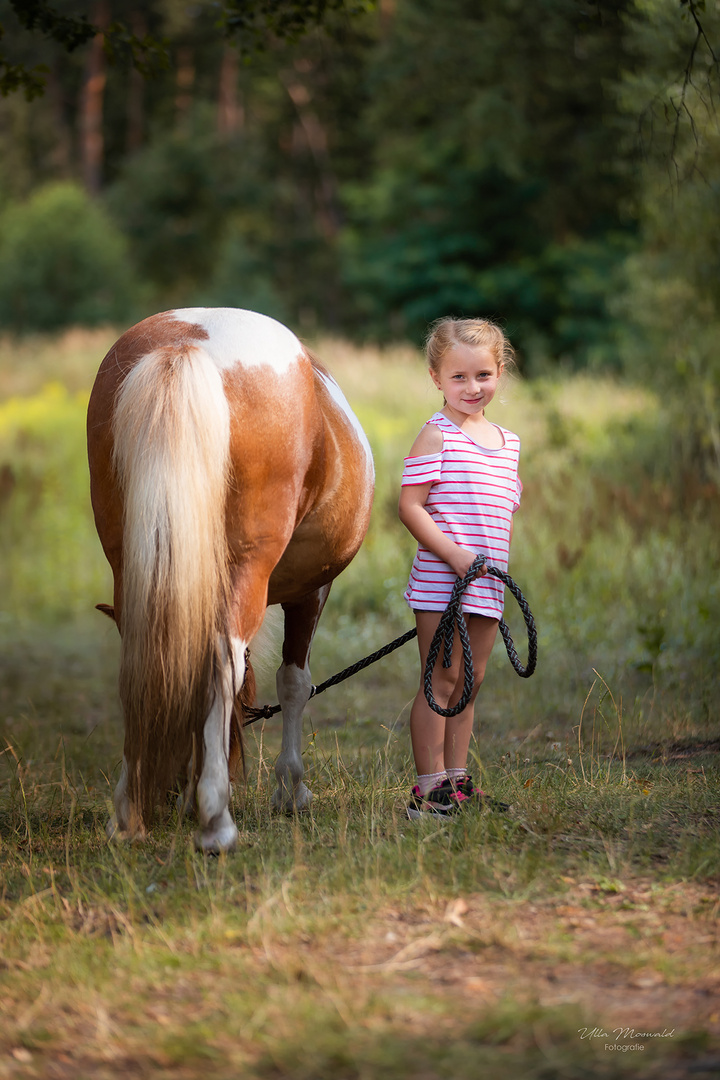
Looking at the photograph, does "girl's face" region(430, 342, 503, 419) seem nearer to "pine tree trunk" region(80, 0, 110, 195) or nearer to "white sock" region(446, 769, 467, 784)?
"white sock" region(446, 769, 467, 784)

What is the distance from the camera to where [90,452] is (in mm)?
3197

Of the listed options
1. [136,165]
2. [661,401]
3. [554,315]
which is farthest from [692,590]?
[136,165]

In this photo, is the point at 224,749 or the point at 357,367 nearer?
the point at 224,749

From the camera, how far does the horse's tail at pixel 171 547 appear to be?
275 centimetres

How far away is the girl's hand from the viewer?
317cm

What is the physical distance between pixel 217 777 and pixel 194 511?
2.45 feet

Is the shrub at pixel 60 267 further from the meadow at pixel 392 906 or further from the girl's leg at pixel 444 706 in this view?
the girl's leg at pixel 444 706

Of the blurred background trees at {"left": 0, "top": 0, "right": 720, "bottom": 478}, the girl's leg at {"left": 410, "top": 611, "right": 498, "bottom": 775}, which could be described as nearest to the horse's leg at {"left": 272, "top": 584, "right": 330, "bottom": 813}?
the girl's leg at {"left": 410, "top": 611, "right": 498, "bottom": 775}

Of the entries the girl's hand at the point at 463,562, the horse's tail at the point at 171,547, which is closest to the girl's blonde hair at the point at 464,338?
the girl's hand at the point at 463,562

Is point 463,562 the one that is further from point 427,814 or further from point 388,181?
point 388,181

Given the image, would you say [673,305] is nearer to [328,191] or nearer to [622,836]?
[622,836]

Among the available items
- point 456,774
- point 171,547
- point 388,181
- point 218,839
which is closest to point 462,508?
point 456,774

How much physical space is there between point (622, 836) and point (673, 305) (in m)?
8.45

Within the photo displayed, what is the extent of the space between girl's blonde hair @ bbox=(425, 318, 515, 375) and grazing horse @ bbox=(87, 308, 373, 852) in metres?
A: 0.41
